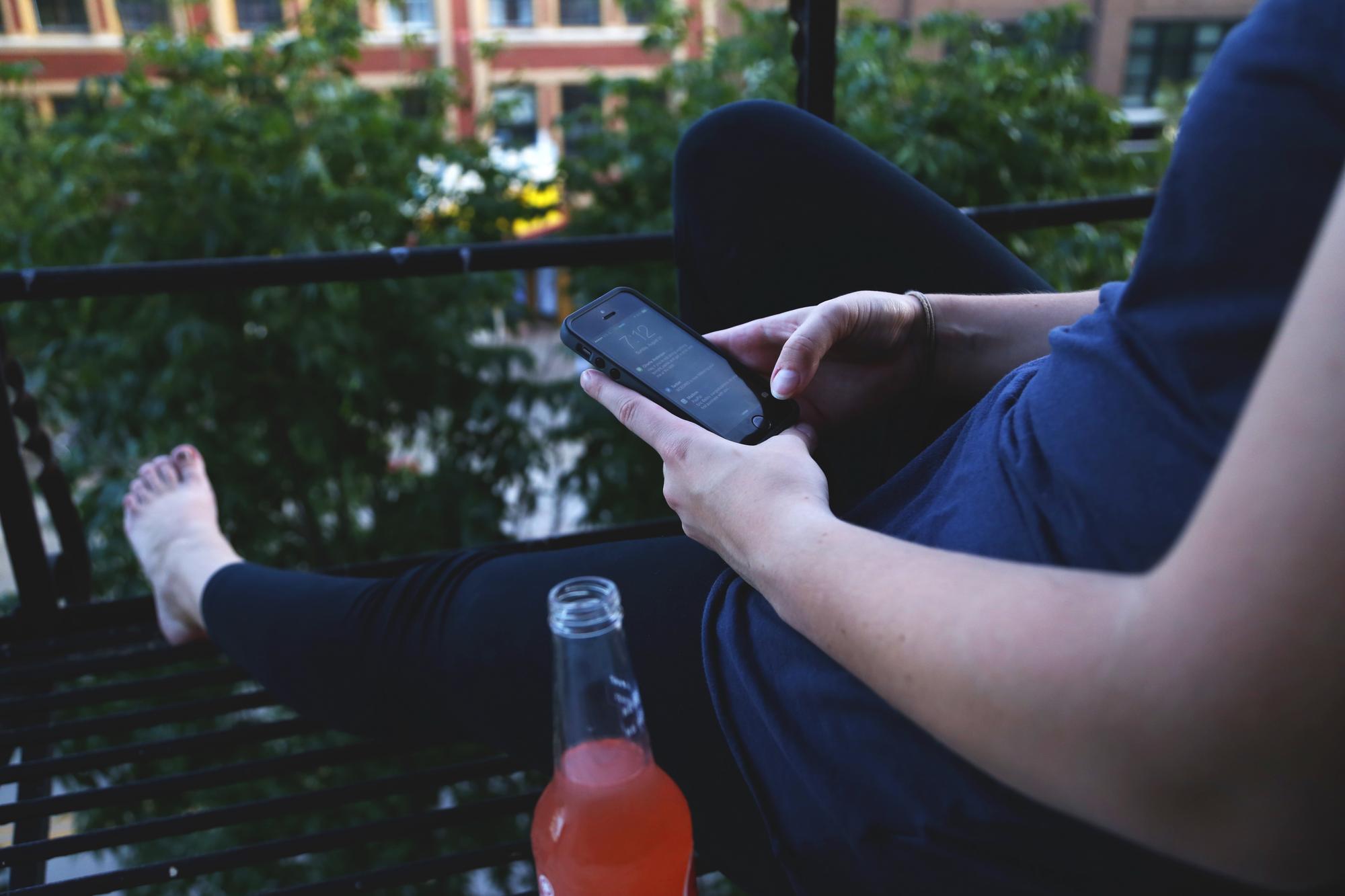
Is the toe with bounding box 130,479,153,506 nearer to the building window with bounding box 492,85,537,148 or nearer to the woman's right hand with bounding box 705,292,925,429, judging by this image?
the woman's right hand with bounding box 705,292,925,429

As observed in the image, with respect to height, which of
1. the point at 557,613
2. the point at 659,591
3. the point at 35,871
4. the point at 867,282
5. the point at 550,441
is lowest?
the point at 550,441

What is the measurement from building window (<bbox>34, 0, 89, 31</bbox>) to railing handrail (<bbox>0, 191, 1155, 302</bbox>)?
19132 mm

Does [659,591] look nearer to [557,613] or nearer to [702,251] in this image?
[557,613]

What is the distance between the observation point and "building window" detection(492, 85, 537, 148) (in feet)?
10.3

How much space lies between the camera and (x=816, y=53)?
1739mm

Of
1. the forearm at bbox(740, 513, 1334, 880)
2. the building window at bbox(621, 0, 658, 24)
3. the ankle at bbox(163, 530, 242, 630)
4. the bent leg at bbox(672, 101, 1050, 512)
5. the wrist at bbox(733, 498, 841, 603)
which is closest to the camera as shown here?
the forearm at bbox(740, 513, 1334, 880)

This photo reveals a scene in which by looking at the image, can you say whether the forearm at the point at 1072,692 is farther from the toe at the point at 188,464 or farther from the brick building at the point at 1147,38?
the brick building at the point at 1147,38

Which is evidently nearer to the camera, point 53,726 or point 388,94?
point 53,726

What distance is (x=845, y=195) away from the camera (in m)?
1.21

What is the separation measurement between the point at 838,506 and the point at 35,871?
1022 mm

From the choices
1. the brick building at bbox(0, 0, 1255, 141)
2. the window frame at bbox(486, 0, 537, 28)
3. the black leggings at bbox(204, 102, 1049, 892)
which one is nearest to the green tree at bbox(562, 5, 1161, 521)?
the black leggings at bbox(204, 102, 1049, 892)

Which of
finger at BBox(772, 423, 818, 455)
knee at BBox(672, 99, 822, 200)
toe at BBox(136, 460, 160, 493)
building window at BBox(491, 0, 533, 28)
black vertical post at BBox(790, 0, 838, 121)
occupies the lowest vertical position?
toe at BBox(136, 460, 160, 493)

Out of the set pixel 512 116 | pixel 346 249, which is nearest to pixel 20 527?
pixel 346 249

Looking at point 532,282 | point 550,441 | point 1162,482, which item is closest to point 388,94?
point 532,282
